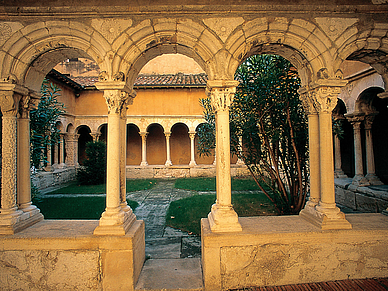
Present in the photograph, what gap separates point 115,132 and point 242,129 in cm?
301

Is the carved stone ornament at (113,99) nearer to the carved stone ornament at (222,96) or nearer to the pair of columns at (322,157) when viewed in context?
the carved stone ornament at (222,96)

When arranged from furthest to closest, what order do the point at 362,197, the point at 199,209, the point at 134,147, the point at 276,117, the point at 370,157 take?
the point at 134,147
the point at 370,157
the point at 199,209
the point at 362,197
the point at 276,117

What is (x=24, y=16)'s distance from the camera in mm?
3193

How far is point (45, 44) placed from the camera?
3232 mm

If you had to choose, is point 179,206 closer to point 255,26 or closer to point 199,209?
point 199,209

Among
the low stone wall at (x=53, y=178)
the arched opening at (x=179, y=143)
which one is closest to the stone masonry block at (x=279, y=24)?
the low stone wall at (x=53, y=178)

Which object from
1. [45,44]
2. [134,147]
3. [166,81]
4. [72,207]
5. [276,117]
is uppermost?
[166,81]

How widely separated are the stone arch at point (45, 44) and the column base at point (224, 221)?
2.45 m

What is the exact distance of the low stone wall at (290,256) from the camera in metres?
2.88

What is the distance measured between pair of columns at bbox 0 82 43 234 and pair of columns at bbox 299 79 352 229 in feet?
13.5

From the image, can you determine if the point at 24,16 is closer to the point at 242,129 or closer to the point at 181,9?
the point at 181,9

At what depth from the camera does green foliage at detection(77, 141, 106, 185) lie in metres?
11.2

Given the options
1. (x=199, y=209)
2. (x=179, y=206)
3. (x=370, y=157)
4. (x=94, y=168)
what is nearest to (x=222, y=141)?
(x=199, y=209)

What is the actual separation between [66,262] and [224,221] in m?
2.05
